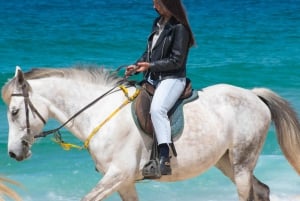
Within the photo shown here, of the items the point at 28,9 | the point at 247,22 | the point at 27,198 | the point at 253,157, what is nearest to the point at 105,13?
the point at 28,9

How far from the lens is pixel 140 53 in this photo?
21.2m

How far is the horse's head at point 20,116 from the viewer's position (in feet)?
18.2

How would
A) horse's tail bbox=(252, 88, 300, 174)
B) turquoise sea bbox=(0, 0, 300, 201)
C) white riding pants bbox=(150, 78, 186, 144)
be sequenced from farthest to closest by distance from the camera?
turquoise sea bbox=(0, 0, 300, 201)
horse's tail bbox=(252, 88, 300, 174)
white riding pants bbox=(150, 78, 186, 144)

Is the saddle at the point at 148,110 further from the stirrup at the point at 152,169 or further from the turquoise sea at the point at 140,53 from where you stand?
the turquoise sea at the point at 140,53

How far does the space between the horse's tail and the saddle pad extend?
3.11 ft

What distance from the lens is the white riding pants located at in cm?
570

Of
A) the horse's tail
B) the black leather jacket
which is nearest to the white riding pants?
the black leather jacket

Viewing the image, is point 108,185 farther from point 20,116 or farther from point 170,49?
point 170,49

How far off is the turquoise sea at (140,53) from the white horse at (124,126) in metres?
0.46

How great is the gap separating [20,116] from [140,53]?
15729mm

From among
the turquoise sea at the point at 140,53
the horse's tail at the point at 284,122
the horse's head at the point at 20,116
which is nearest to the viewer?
the horse's head at the point at 20,116

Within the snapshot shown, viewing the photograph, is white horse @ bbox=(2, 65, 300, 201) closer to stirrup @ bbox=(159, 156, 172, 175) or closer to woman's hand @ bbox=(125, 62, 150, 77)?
stirrup @ bbox=(159, 156, 172, 175)

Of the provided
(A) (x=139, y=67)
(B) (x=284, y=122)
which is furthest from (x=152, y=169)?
(B) (x=284, y=122)

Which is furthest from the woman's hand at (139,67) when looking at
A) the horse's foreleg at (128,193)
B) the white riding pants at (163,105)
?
the horse's foreleg at (128,193)
